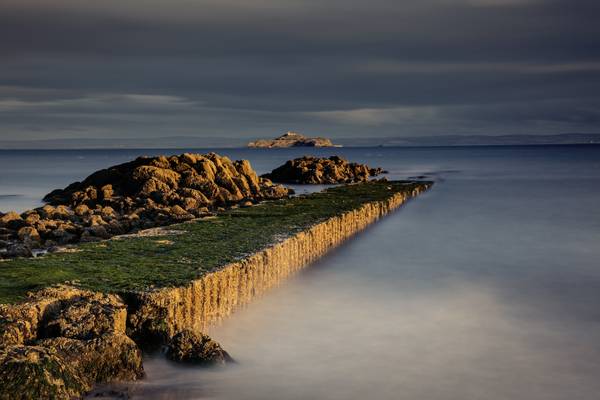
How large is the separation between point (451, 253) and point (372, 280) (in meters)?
6.09

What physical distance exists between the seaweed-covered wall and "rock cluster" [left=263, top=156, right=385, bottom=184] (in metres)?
37.3

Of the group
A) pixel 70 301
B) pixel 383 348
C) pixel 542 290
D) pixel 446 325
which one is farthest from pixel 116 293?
pixel 542 290

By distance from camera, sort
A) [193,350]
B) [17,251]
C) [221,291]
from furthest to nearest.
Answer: [17,251]
[221,291]
[193,350]

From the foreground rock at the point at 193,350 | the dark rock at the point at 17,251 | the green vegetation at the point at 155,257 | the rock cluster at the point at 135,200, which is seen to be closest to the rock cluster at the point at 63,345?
the green vegetation at the point at 155,257

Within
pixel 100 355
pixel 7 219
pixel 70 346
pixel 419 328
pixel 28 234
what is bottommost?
pixel 419 328

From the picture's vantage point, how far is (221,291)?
43.6ft

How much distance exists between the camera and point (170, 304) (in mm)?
11297

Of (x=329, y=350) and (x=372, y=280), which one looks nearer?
(x=329, y=350)

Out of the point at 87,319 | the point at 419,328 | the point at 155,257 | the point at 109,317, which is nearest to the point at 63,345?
the point at 87,319

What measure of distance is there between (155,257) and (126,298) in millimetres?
3424

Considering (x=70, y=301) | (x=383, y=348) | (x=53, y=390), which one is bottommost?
(x=383, y=348)

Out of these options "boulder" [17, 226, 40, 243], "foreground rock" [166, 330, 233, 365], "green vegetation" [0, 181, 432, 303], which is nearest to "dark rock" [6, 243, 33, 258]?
"green vegetation" [0, 181, 432, 303]

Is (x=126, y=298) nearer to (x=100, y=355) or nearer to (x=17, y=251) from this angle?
(x=100, y=355)

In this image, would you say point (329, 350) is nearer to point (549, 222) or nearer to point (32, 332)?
point (32, 332)
